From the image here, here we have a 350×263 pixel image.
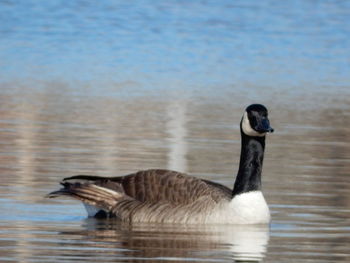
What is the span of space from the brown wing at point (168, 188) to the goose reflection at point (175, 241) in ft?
1.10

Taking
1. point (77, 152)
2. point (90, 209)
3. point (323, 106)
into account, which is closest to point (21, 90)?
point (323, 106)

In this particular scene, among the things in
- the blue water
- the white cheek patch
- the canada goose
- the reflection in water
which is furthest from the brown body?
the blue water

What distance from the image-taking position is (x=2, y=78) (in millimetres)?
26938

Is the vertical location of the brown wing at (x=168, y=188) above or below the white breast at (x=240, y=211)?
above

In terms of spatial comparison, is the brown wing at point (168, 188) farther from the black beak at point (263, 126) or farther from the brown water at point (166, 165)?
the black beak at point (263, 126)

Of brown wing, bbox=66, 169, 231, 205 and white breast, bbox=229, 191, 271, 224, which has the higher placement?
brown wing, bbox=66, 169, 231, 205

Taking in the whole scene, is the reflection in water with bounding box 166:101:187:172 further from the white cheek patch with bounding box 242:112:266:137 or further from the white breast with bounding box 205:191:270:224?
the white breast with bounding box 205:191:270:224

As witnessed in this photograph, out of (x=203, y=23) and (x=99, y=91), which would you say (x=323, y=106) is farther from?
(x=203, y=23)

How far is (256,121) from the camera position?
13445mm

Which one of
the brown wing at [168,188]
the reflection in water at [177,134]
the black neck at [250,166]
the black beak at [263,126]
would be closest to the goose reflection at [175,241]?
the brown wing at [168,188]

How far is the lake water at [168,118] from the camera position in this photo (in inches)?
472

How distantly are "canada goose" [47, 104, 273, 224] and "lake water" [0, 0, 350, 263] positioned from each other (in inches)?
7.6

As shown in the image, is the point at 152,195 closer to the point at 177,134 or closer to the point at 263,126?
the point at 263,126

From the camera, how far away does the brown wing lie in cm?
1311
